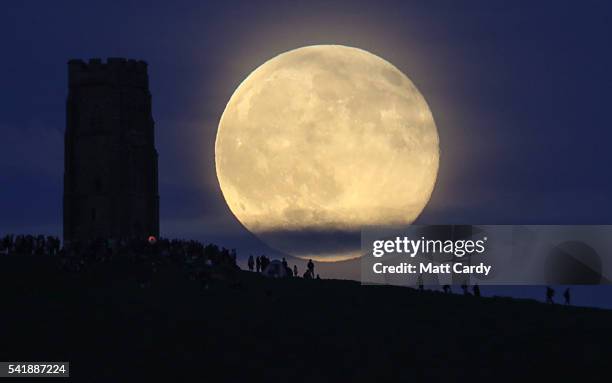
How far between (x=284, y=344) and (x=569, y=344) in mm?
13047

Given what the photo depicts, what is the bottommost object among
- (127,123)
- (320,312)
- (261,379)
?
(261,379)

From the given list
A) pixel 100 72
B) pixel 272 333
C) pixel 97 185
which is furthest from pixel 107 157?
pixel 272 333

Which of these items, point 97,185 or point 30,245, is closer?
point 30,245

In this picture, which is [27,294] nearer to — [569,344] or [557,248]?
[569,344]

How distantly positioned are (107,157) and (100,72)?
25.1ft

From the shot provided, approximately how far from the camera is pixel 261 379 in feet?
164

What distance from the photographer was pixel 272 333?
55.3 meters

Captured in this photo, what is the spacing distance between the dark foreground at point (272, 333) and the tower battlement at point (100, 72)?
4158cm

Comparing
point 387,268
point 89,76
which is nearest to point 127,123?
point 89,76

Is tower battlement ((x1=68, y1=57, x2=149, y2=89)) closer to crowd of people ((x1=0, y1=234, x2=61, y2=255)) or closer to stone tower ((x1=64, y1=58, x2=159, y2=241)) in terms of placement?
stone tower ((x1=64, y1=58, x2=159, y2=241))

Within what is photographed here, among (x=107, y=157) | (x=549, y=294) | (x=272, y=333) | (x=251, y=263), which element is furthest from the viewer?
(x=107, y=157)

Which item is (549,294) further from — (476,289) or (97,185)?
(97,185)

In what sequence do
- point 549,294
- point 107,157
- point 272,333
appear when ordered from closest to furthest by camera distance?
point 272,333, point 549,294, point 107,157

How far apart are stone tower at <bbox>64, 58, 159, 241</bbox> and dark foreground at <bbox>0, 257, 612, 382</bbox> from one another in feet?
121
